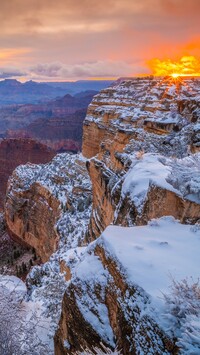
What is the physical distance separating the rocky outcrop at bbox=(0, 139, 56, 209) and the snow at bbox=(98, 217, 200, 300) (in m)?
123

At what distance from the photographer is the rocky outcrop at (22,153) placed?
424ft

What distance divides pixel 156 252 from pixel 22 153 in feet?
434

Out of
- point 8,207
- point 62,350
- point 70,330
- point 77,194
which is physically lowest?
point 8,207

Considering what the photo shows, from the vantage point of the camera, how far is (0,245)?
50531 millimetres

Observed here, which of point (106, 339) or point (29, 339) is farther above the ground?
point (106, 339)

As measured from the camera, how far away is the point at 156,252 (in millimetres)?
5609

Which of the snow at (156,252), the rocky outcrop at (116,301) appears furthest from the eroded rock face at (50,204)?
the rocky outcrop at (116,301)

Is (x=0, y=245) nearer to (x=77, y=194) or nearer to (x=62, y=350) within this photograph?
(x=77, y=194)

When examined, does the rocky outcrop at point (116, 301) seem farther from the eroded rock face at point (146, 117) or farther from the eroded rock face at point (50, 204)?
the eroded rock face at point (50, 204)

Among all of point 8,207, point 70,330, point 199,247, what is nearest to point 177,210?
point 199,247

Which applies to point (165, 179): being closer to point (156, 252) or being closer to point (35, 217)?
point (156, 252)

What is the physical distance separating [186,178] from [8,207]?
1782 inches

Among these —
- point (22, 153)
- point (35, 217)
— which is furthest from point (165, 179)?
point (22, 153)

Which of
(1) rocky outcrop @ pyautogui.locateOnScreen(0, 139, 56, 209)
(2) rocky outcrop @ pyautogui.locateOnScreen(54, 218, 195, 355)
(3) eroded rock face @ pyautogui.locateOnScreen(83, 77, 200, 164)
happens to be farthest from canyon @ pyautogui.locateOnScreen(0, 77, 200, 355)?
(1) rocky outcrop @ pyautogui.locateOnScreen(0, 139, 56, 209)
